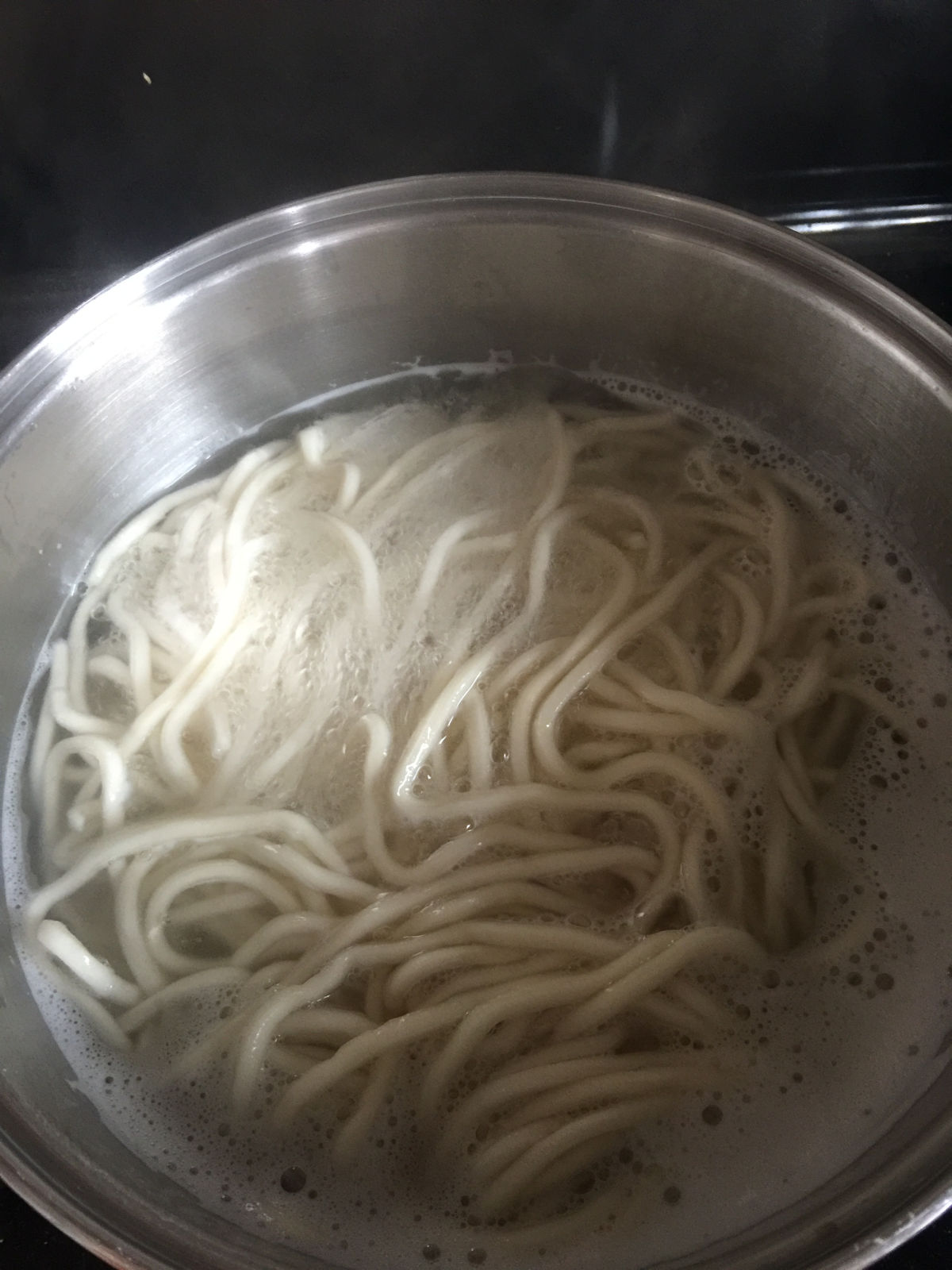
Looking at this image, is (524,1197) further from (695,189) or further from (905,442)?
(695,189)

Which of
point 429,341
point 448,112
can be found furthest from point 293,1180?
point 448,112

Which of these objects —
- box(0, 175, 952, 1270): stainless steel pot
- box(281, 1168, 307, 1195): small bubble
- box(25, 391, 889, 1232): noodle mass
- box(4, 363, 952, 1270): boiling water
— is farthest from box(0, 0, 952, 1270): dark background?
box(281, 1168, 307, 1195): small bubble

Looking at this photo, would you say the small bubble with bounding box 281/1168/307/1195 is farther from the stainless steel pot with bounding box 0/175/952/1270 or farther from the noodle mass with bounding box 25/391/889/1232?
the stainless steel pot with bounding box 0/175/952/1270

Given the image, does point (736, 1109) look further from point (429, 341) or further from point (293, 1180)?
point (429, 341)

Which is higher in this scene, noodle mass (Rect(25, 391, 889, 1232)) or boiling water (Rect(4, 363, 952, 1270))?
noodle mass (Rect(25, 391, 889, 1232))

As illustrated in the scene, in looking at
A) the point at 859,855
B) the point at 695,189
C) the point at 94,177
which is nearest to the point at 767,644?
the point at 859,855

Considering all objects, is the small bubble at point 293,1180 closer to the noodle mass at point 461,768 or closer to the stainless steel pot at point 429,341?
the noodle mass at point 461,768
